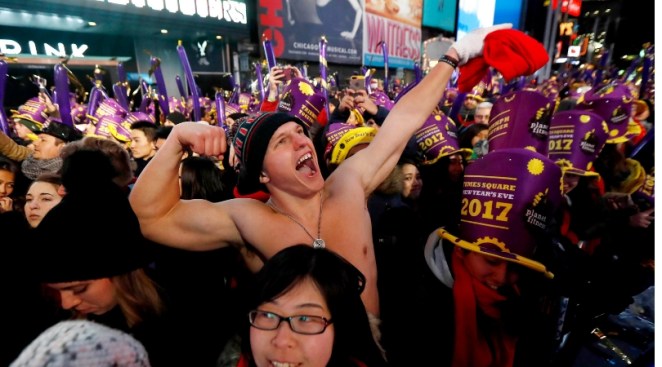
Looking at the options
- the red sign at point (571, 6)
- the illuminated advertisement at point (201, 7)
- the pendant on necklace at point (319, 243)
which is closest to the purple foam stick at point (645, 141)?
the pendant on necklace at point (319, 243)

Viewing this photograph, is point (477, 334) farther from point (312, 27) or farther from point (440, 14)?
point (440, 14)

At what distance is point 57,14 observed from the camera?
9383mm

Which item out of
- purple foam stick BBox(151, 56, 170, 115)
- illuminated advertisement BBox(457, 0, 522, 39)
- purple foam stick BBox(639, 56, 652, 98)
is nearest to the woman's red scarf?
purple foam stick BBox(151, 56, 170, 115)

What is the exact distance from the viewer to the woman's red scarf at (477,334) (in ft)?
4.49

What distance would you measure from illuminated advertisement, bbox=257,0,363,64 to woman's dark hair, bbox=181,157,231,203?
39.3ft

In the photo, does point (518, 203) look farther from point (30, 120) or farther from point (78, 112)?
point (78, 112)

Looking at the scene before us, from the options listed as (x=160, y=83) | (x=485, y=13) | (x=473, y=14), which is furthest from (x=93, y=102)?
(x=485, y=13)

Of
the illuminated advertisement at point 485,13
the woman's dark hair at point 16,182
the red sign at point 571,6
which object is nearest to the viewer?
the woman's dark hair at point 16,182

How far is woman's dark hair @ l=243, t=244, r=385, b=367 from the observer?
106cm

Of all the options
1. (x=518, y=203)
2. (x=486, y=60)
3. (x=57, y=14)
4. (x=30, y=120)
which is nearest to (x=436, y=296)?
(x=518, y=203)

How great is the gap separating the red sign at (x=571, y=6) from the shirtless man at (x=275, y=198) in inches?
1314

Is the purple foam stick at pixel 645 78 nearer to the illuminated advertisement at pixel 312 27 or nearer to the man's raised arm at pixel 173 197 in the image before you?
the man's raised arm at pixel 173 197

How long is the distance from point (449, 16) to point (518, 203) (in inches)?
1032

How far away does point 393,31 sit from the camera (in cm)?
2000
